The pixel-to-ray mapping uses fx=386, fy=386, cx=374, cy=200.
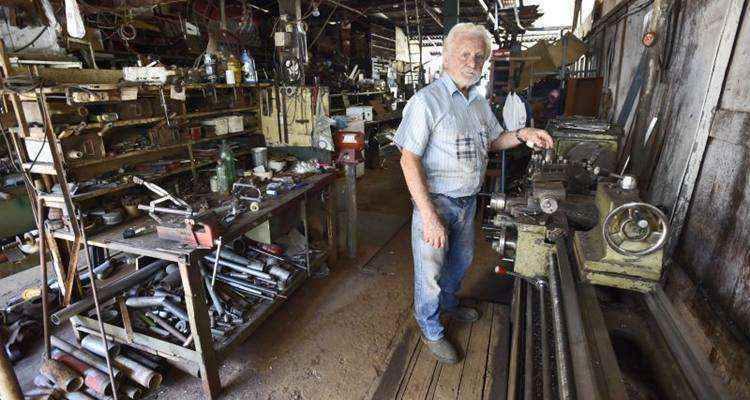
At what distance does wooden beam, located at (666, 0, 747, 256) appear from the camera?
1572 mm

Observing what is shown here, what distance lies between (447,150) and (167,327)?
1604mm

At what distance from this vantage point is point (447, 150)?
5.43ft

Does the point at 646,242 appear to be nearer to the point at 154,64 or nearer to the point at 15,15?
the point at 154,64

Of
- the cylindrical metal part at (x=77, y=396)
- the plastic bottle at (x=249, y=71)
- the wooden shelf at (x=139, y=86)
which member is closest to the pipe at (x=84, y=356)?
the cylindrical metal part at (x=77, y=396)

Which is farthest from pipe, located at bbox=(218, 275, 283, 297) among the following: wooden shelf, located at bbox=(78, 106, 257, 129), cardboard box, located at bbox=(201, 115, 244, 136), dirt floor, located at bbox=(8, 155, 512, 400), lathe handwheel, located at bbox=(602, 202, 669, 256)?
lathe handwheel, located at bbox=(602, 202, 669, 256)

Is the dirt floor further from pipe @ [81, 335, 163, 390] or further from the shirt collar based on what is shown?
the shirt collar

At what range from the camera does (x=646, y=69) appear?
278 centimetres

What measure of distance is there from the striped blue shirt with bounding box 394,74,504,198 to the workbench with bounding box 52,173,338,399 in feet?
2.76

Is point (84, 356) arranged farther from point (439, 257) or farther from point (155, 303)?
point (439, 257)

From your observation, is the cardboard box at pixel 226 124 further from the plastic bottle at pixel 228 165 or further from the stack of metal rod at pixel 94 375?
the stack of metal rod at pixel 94 375

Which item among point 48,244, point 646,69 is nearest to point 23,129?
point 48,244

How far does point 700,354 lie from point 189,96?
295 centimetres

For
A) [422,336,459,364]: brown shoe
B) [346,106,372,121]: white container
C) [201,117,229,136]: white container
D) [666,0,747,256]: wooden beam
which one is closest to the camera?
[666,0,747,256]: wooden beam

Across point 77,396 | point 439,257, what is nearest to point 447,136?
point 439,257
